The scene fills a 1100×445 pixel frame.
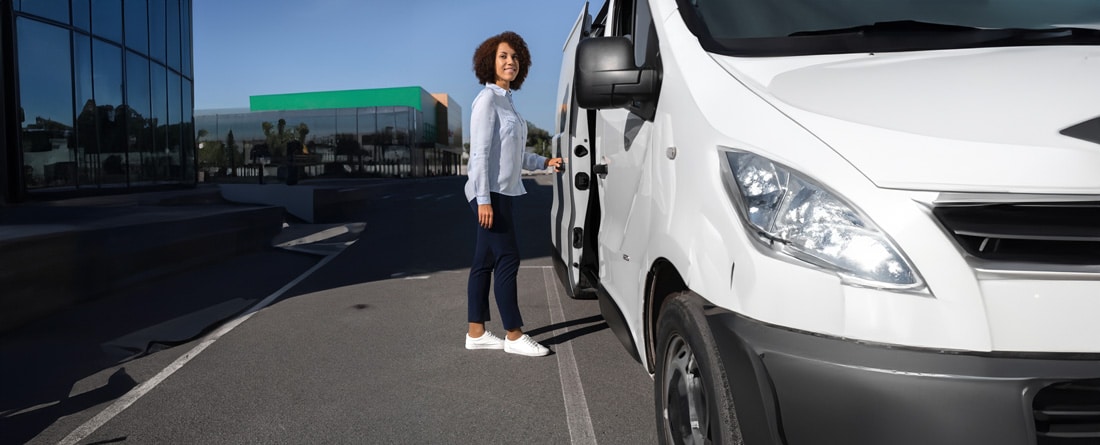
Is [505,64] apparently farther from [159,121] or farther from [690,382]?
[159,121]

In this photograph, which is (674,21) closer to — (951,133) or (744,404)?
(951,133)

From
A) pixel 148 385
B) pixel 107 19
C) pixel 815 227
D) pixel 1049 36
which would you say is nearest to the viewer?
pixel 815 227

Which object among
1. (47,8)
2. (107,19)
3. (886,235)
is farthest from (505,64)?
(107,19)

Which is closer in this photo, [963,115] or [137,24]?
[963,115]

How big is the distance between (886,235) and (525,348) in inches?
130

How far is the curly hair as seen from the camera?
4.74 m

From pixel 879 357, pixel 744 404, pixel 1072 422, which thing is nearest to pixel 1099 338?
pixel 1072 422

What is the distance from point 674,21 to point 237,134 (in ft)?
191

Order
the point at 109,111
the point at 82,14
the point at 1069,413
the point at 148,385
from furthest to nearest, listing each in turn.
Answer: the point at 109,111
the point at 82,14
the point at 148,385
the point at 1069,413

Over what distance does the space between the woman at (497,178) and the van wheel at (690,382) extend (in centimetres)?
206

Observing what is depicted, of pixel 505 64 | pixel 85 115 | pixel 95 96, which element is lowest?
pixel 505 64

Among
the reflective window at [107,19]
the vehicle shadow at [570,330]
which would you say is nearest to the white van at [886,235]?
the vehicle shadow at [570,330]

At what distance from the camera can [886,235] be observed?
1766 mm

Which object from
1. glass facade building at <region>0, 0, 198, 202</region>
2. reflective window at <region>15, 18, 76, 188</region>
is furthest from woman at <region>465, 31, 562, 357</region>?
reflective window at <region>15, 18, 76, 188</region>
